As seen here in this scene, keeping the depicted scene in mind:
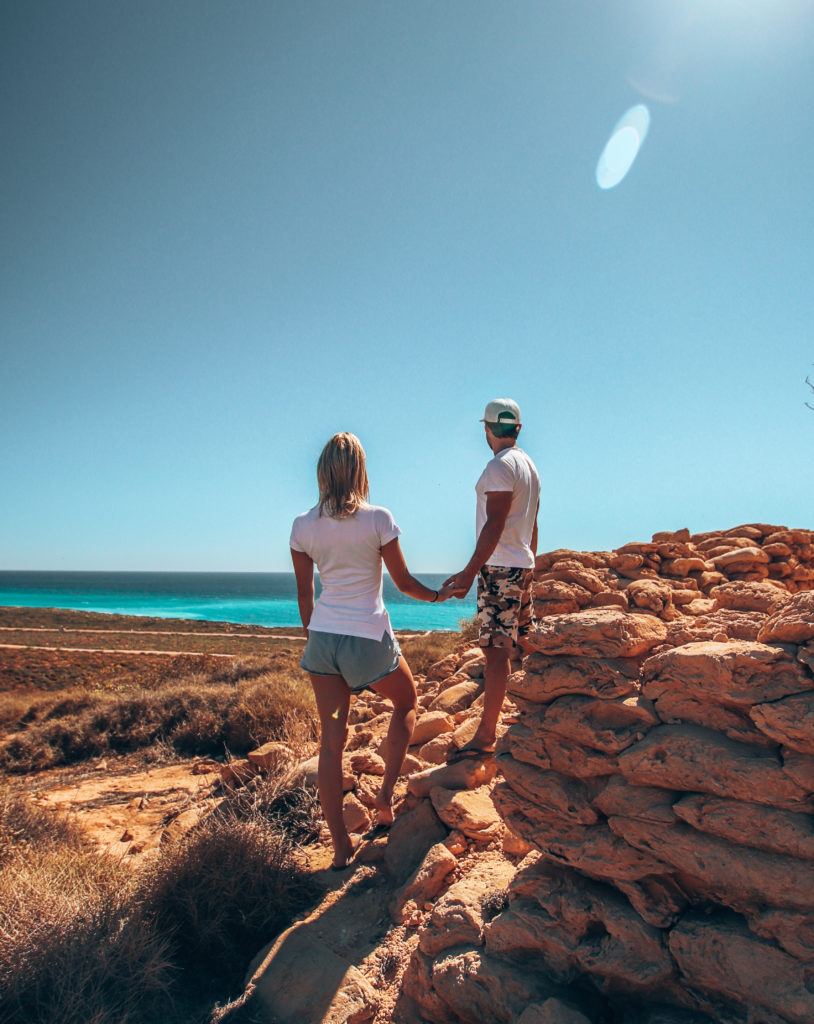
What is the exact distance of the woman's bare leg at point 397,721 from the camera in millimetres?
3250

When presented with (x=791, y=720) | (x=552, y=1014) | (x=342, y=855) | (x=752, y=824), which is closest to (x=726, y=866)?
(x=752, y=824)

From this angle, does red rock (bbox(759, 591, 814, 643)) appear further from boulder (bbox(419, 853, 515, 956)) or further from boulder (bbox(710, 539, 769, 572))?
boulder (bbox(710, 539, 769, 572))

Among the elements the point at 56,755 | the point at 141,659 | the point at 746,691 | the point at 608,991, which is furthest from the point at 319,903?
the point at 141,659

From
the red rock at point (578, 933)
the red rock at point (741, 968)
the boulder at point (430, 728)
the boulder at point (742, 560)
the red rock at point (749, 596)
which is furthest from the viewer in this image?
the boulder at point (742, 560)

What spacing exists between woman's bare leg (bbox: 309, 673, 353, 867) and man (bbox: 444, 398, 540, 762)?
2.77 ft

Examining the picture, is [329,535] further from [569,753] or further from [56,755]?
[56,755]

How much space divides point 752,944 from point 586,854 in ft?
1.94

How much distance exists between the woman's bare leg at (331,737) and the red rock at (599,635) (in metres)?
1.08

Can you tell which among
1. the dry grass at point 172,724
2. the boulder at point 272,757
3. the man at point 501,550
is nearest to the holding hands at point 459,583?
the man at point 501,550

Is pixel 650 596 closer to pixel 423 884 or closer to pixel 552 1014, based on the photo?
pixel 423 884

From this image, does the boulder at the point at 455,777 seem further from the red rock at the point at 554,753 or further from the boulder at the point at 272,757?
the boulder at the point at 272,757

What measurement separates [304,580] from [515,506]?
51.0 inches

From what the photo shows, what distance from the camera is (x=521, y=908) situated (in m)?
2.49

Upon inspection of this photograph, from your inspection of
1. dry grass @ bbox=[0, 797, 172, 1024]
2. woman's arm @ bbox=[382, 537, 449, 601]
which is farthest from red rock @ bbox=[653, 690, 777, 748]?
dry grass @ bbox=[0, 797, 172, 1024]
